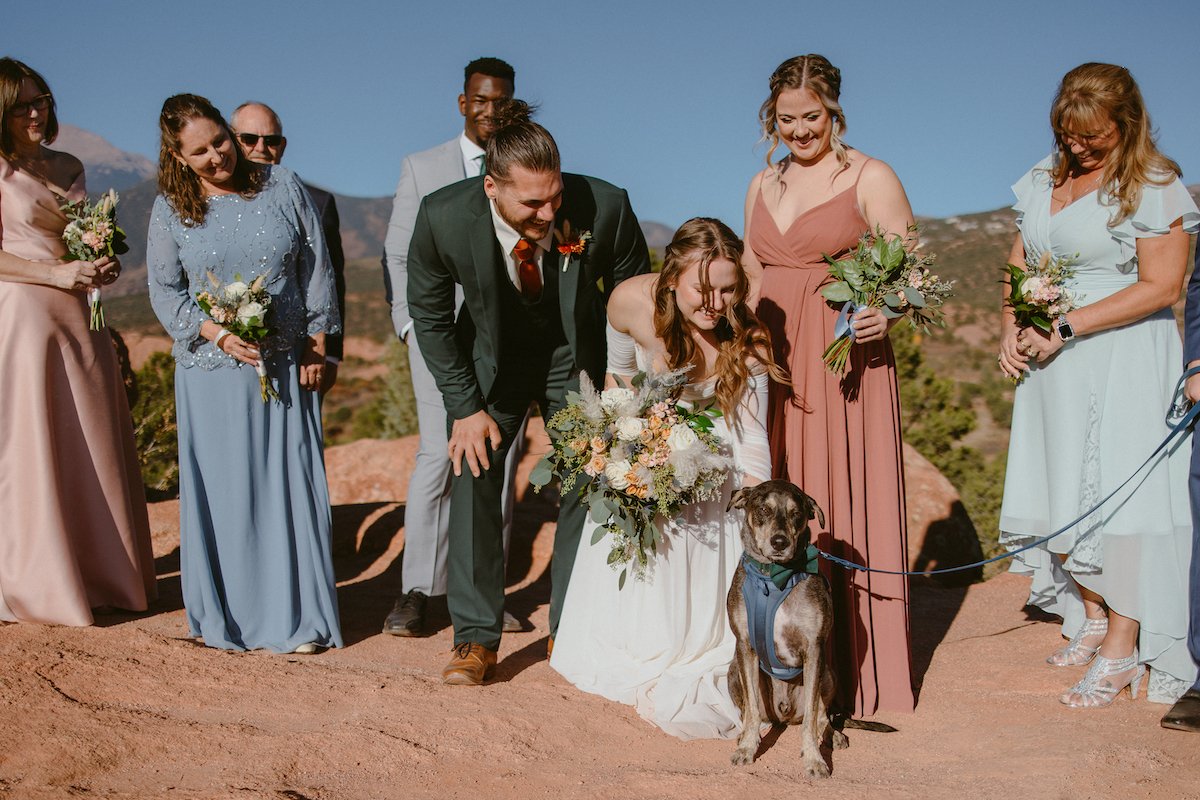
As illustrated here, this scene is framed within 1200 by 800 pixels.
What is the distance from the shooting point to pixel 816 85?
487 centimetres

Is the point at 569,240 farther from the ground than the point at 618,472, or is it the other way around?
the point at 569,240

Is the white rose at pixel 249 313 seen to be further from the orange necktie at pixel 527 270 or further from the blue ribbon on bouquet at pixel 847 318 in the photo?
the blue ribbon on bouquet at pixel 847 318

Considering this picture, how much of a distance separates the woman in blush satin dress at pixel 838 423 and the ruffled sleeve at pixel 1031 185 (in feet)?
3.54

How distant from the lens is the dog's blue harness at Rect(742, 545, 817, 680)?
4.39 metres

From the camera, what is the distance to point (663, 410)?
4855mm

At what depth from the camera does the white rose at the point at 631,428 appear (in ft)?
15.7

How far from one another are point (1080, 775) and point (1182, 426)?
1739 millimetres

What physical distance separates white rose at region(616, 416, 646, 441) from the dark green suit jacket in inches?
29.9

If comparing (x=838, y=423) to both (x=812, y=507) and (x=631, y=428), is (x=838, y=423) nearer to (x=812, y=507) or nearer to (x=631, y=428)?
(x=812, y=507)

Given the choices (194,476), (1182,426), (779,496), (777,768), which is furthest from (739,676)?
(194,476)

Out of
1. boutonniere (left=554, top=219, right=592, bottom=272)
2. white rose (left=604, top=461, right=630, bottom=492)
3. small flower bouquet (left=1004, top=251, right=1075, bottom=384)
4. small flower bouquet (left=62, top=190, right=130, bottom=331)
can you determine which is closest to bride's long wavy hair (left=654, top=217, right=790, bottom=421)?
boutonniere (left=554, top=219, right=592, bottom=272)

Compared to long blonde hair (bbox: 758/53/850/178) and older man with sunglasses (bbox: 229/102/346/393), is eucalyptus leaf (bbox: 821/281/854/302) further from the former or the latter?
older man with sunglasses (bbox: 229/102/346/393)

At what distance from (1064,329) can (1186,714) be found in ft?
6.08

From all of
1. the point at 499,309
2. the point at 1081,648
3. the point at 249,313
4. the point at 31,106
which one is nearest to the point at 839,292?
the point at 499,309
